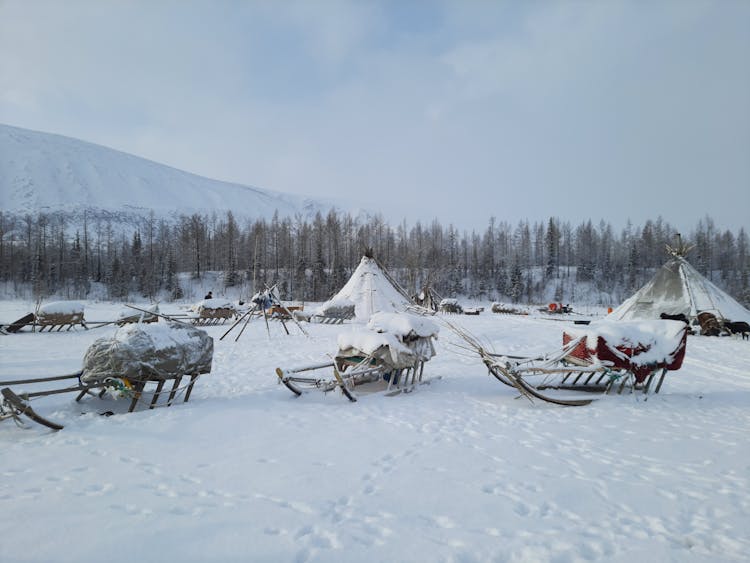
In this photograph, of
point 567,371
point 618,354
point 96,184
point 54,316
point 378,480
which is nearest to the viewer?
point 378,480

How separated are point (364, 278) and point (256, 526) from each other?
57.7ft

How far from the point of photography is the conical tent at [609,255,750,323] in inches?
656

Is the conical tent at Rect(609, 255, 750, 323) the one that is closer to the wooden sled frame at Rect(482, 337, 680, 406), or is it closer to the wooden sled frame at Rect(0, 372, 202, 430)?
the wooden sled frame at Rect(482, 337, 680, 406)

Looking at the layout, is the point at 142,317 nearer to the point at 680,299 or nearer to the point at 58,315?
the point at 58,315

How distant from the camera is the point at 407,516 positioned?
3094mm

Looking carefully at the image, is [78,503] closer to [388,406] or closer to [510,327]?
[388,406]

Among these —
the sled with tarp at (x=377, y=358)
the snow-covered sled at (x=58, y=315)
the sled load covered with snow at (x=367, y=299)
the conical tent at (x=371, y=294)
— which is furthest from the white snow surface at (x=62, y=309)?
the sled with tarp at (x=377, y=358)

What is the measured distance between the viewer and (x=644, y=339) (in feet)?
22.8

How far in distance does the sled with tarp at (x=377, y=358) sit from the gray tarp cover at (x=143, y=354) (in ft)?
5.00

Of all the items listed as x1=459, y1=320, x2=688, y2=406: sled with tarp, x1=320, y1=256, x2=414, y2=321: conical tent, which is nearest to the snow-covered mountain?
x1=320, y1=256, x2=414, y2=321: conical tent

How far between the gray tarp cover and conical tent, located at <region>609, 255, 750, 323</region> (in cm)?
1761

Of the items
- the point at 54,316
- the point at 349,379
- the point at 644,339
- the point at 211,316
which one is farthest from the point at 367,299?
the point at 644,339

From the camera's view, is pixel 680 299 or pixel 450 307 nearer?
pixel 680 299

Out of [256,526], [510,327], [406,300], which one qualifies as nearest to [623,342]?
[256,526]
